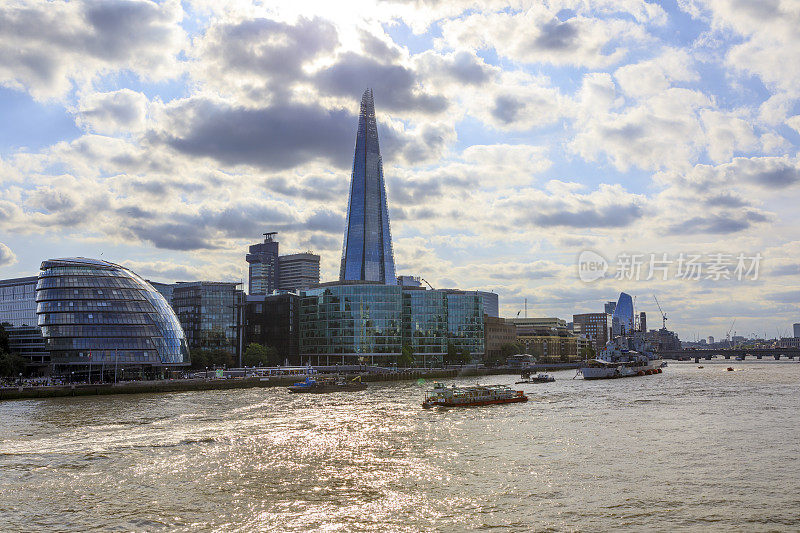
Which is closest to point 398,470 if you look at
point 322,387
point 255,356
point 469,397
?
point 469,397

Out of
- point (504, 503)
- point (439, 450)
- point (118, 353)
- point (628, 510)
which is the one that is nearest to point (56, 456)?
point (439, 450)

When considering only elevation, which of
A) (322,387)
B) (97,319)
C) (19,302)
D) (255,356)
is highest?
(19,302)

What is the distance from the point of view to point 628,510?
34.2 meters

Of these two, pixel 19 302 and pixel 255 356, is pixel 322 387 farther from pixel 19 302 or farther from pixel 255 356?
pixel 19 302

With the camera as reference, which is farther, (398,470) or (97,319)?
(97,319)

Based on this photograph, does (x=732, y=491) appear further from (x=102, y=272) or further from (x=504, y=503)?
(x=102, y=272)

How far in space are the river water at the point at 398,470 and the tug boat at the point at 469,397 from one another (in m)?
9.48

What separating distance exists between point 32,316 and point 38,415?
88842 mm

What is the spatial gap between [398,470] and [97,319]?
101011 mm

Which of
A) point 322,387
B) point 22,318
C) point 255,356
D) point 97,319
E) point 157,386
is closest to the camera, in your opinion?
point 322,387

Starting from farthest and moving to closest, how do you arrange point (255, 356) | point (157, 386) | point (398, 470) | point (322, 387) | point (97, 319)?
point (255, 356)
point (97, 319)
point (157, 386)
point (322, 387)
point (398, 470)

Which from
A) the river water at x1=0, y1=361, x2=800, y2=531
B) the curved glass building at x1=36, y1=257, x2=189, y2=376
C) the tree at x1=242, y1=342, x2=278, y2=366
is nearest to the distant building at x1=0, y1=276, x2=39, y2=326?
the curved glass building at x1=36, y1=257, x2=189, y2=376

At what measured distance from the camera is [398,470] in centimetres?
4403

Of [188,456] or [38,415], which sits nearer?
[188,456]
